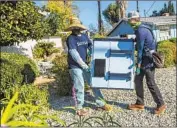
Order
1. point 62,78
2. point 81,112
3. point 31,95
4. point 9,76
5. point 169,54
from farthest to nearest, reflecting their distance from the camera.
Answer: point 169,54 → point 62,78 → point 9,76 → point 31,95 → point 81,112

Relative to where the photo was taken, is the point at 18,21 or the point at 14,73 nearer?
the point at 18,21

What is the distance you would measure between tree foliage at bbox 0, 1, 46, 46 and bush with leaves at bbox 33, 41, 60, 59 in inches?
569

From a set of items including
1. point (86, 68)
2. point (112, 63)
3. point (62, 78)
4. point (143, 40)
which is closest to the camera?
point (143, 40)

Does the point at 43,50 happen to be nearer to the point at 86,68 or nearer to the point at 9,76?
the point at 9,76

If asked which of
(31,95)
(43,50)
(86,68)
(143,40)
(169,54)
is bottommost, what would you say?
(31,95)

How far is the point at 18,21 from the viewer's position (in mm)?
7645

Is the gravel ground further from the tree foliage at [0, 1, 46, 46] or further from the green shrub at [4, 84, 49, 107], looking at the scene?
the tree foliage at [0, 1, 46, 46]

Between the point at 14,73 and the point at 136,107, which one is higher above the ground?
the point at 14,73

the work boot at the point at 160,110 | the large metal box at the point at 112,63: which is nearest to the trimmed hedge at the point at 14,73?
the large metal box at the point at 112,63

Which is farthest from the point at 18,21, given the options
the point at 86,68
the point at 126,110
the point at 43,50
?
the point at 43,50

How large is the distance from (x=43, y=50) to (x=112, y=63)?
1676 cm

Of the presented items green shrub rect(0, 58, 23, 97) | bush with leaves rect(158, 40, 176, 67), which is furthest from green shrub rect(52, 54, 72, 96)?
bush with leaves rect(158, 40, 176, 67)

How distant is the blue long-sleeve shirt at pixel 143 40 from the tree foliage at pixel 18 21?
2347 millimetres

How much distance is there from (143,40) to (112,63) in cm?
67
